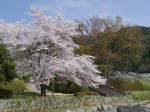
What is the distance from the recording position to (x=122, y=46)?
58906 millimetres

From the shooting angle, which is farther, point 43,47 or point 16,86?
point 16,86

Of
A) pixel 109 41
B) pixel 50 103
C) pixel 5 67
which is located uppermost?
pixel 109 41

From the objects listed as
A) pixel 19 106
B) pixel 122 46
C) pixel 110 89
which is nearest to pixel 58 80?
pixel 110 89

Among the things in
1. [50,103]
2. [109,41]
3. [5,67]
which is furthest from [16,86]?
[109,41]

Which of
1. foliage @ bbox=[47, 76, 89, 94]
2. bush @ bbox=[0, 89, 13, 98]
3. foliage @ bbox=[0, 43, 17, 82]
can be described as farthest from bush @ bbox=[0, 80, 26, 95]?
foliage @ bbox=[0, 43, 17, 82]

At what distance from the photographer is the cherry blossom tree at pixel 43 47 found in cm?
2738

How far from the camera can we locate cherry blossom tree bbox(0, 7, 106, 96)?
1078 inches

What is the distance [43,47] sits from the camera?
27.1 meters

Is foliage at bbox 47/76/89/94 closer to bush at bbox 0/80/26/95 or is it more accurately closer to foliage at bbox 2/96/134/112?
bush at bbox 0/80/26/95

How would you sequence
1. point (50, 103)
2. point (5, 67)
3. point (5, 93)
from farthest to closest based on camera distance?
point (5, 93)
point (5, 67)
point (50, 103)

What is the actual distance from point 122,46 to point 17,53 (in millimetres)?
32964

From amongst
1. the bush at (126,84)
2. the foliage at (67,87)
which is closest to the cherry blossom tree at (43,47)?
the foliage at (67,87)

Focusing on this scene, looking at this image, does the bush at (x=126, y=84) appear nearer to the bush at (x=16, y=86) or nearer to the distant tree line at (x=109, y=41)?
the distant tree line at (x=109, y=41)

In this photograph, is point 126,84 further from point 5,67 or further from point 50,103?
point 50,103
